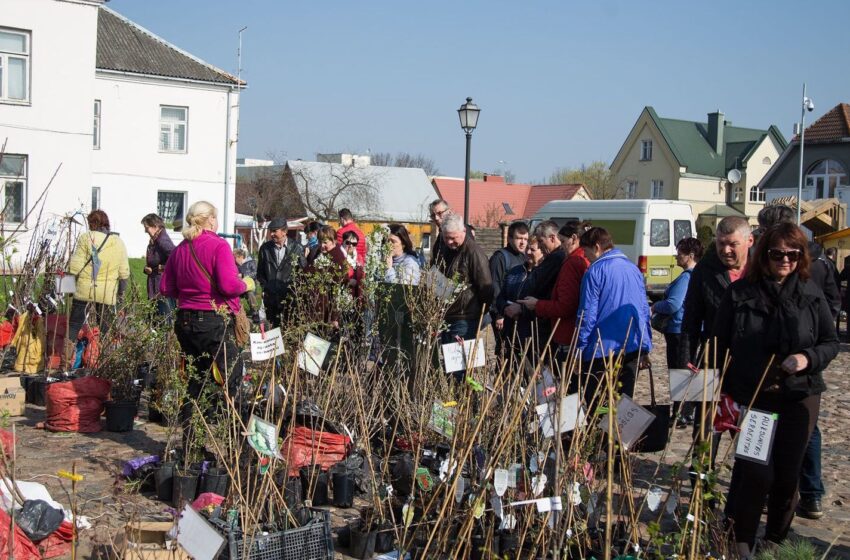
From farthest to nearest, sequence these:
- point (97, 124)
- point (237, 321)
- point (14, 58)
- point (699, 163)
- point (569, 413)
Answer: point (699, 163) → point (97, 124) → point (14, 58) → point (237, 321) → point (569, 413)

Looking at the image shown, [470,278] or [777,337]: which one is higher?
[470,278]

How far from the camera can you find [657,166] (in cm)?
5250

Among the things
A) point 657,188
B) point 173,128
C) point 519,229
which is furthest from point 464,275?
point 657,188

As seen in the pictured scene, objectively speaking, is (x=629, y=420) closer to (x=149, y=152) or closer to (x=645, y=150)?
(x=149, y=152)

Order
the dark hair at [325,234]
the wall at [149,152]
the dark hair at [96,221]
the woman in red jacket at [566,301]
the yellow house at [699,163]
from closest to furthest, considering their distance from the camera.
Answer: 1. the woman in red jacket at [566,301]
2. the dark hair at [325,234]
3. the dark hair at [96,221]
4. the wall at [149,152]
5. the yellow house at [699,163]

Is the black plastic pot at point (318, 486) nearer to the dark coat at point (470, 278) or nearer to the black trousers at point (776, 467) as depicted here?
the dark coat at point (470, 278)

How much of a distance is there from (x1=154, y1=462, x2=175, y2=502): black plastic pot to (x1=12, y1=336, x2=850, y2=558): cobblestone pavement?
6cm

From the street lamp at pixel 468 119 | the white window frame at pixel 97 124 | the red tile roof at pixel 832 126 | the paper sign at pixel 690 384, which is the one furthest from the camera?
the red tile roof at pixel 832 126

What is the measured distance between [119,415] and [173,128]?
990 inches

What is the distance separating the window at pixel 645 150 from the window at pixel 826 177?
13672 millimetres

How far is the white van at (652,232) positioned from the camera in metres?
19.6

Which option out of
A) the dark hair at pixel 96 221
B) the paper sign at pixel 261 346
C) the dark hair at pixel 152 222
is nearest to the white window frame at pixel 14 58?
the dark hair at pixel 152 222

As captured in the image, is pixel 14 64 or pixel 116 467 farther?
pixel 14 64

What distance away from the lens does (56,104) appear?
22.0 meters
